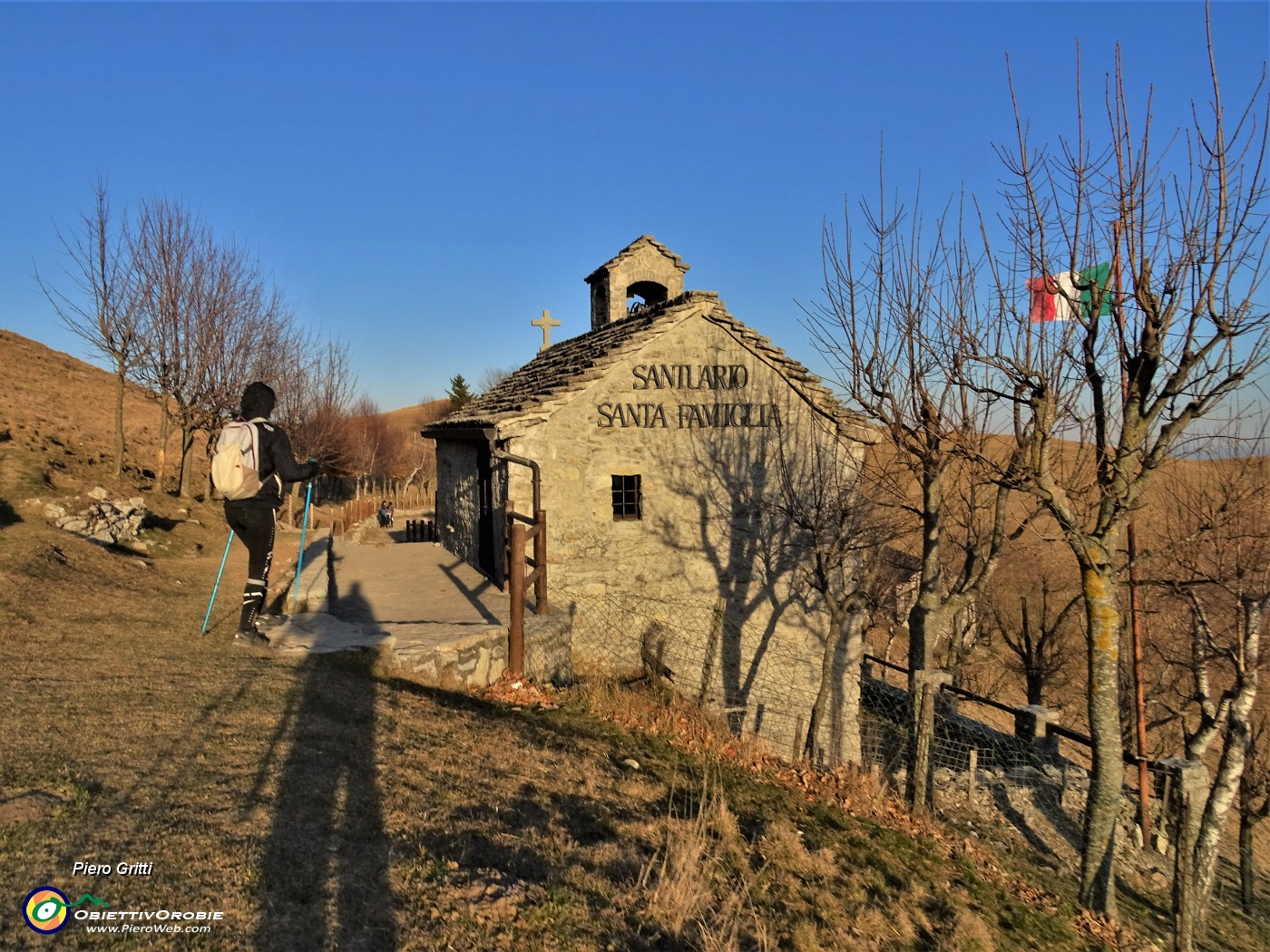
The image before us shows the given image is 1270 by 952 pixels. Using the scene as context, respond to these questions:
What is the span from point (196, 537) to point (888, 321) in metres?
15.4

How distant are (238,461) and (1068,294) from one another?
667 cm

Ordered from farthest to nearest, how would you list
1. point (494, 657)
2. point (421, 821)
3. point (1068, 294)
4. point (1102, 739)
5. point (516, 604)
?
point (494, 657) → point (516, 604) → point (1102, 739) → point (1068, 294) → point (421, 821)

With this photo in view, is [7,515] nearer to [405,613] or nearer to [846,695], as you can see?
[405,613]

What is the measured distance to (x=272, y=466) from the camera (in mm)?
6652

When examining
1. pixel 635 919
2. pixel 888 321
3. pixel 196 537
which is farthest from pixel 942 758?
pixel 196 537

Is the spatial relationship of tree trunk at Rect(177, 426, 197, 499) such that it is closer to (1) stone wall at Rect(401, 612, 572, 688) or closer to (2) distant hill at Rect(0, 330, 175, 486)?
(2) distant hill at Rect(0, 330, 175, 486)

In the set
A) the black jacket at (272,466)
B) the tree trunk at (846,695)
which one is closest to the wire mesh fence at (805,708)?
the tree trunk at (846,695)

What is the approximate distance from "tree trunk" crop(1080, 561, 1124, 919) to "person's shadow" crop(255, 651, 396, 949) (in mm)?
4884

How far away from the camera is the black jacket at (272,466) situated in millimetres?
6531

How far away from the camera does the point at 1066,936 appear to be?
5113mm

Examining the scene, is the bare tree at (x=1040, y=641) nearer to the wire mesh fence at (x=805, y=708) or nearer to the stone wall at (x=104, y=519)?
the wire mesh fence at (x=805, y=708)

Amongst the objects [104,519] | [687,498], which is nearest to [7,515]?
[104,519]

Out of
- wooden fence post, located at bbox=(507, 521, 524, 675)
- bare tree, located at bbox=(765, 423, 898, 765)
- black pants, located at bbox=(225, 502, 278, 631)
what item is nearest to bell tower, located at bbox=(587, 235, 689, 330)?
bare tree, located at bbox=(765, 423, 898, 765)

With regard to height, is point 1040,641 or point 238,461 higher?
point 238,461
